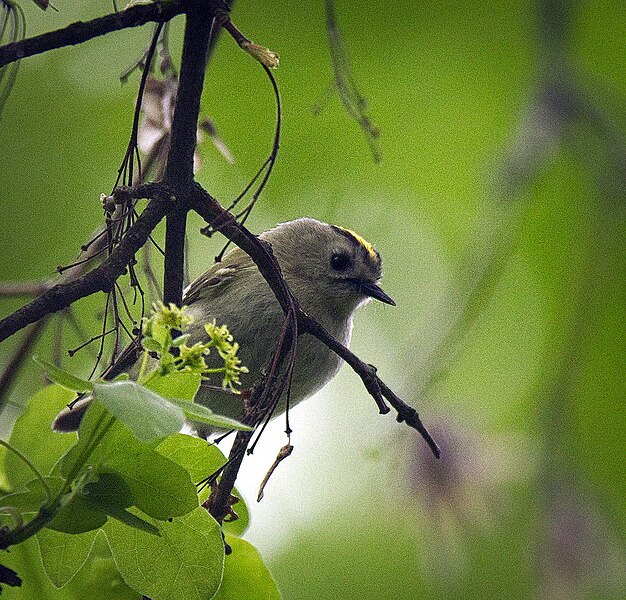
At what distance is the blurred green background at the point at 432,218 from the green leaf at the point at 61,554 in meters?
1.89

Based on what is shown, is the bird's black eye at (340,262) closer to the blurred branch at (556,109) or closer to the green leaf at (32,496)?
the blurred branch at (556,109)

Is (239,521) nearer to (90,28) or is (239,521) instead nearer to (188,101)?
(188,101)

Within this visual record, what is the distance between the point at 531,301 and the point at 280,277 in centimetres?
408

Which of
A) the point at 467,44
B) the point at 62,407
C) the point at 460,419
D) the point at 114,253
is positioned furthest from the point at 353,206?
the point at 114,253

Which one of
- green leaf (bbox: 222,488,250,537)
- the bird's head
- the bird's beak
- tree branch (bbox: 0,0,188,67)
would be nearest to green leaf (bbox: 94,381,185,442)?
tree branch (bbox: 0,0,188,67)

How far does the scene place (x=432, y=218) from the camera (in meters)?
6.18

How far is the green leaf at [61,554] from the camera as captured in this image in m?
1.88

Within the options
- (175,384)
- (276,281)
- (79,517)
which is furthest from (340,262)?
(79,517)

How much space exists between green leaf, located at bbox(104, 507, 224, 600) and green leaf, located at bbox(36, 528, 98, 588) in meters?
0.07

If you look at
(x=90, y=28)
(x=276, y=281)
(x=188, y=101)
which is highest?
(x=90, y=28)

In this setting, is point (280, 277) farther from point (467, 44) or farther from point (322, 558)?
point (322, 558)

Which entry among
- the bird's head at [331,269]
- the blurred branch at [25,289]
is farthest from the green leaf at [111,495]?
the bird's head at [331,269]

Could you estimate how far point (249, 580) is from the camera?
2107 mm

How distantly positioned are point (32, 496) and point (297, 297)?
2.68 meters
